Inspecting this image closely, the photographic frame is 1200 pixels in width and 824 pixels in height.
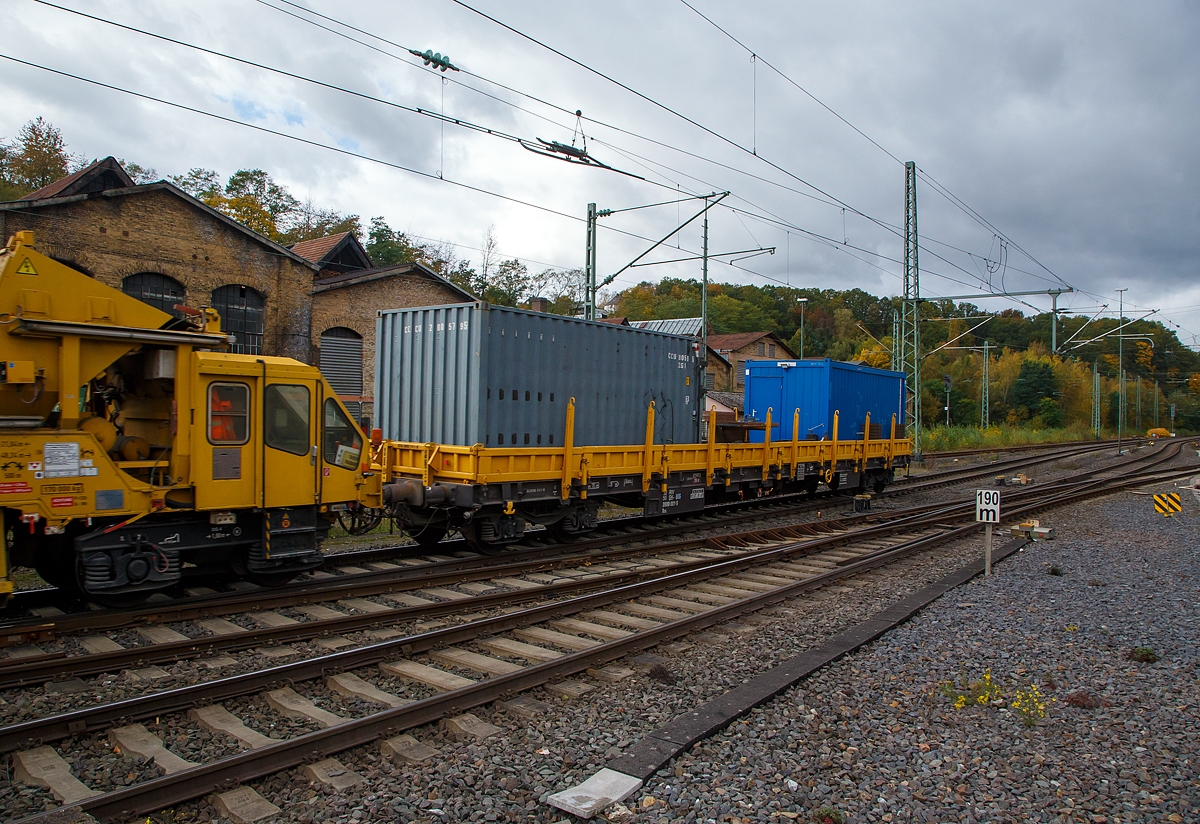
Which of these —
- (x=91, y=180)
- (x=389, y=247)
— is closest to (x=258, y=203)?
(x=389, y=247)

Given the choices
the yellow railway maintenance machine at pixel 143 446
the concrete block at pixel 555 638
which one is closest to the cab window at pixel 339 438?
the yellow railway maintenance machine at pixel 143 446

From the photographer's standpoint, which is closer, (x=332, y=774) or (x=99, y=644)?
(x=332, y=774)

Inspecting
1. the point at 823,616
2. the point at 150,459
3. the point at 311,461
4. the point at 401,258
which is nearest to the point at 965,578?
the point at 823,616

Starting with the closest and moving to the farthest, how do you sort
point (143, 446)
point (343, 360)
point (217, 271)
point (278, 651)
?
point (278, 651), point (143, 446), point (217, 271), point (343, 360)

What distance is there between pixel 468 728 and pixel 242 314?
17943 mm

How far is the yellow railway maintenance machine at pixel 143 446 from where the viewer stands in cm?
586

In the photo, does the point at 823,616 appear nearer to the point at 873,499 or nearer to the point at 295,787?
the point at 295,787

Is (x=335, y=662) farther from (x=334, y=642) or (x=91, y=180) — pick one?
(x=91, y=180)

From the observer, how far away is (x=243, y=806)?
3.65m

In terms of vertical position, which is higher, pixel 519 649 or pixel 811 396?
pixel 811 396

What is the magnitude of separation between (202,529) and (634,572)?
486 cm

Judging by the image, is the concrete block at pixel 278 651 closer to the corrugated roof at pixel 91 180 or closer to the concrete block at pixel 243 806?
the concrete block at pixel 243 806

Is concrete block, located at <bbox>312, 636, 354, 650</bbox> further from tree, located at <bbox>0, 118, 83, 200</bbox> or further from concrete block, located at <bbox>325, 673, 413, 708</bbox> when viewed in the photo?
tree, located at <bbox>0, 118, 83, 200</bbox>

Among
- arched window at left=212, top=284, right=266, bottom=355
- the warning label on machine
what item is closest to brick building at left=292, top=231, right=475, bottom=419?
arched window at left=212, top=284, right=266, bottom=355
